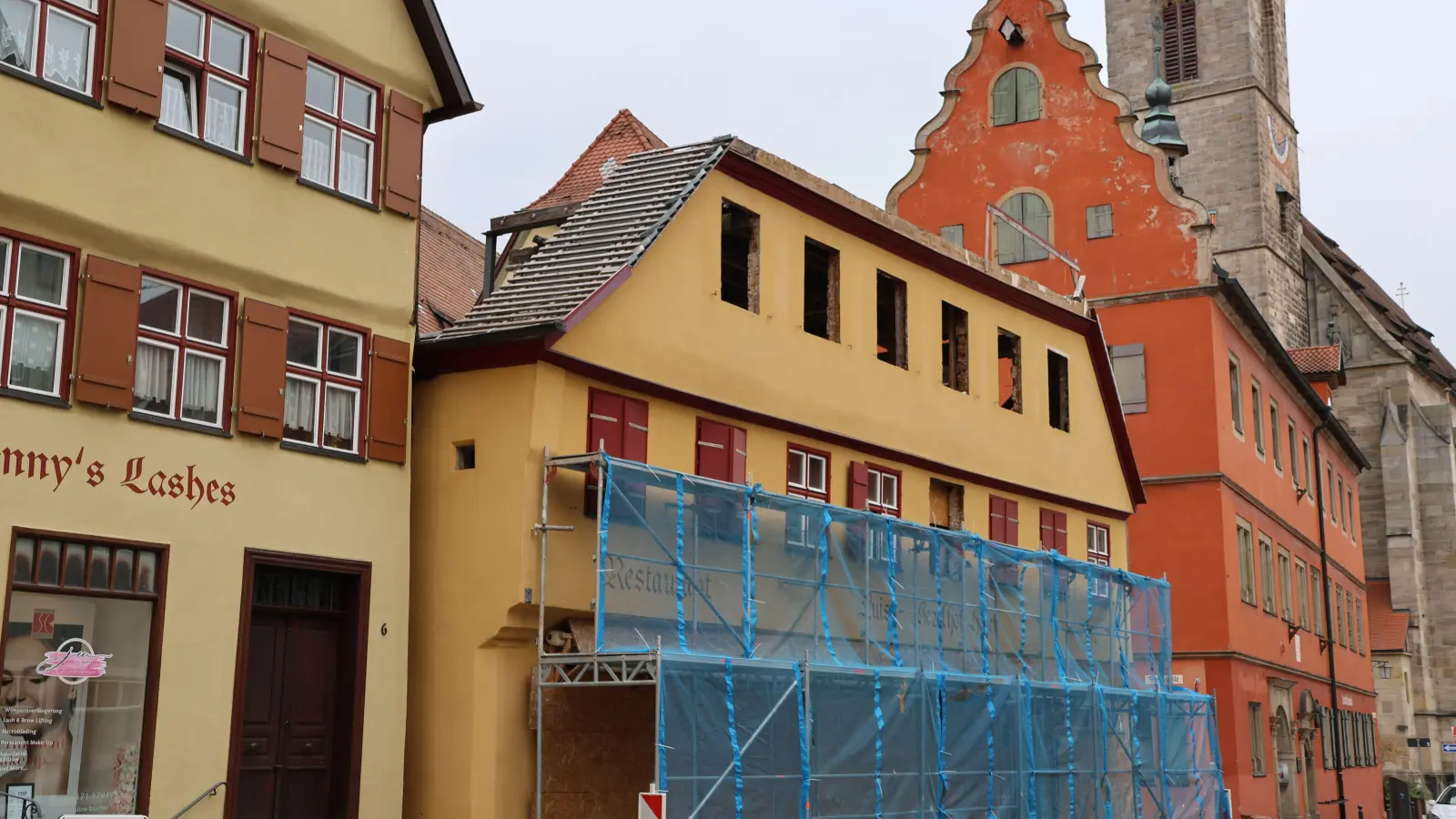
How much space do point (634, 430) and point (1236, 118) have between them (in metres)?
52.6

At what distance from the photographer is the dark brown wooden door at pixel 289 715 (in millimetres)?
15414

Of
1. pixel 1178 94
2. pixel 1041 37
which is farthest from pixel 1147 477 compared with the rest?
pixel 1178 94

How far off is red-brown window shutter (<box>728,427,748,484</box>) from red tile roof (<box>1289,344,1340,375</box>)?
107 ft

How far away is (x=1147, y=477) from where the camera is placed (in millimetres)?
34688

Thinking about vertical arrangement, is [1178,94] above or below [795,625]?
above

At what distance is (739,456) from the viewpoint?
19703 mm

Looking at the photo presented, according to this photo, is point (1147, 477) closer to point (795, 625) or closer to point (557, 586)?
point (795, 625)

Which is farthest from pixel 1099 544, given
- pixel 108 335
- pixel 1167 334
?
pixel 108 335

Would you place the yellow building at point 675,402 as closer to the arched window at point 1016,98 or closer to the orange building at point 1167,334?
the orange building at point 1167,334

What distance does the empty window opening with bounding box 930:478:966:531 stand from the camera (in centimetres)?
2383

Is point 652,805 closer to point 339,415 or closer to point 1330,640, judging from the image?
point 339,415

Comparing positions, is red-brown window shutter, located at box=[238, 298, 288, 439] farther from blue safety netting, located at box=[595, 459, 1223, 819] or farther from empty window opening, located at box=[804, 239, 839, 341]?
empty window opening, located at box=[804, 239, 839, 341]

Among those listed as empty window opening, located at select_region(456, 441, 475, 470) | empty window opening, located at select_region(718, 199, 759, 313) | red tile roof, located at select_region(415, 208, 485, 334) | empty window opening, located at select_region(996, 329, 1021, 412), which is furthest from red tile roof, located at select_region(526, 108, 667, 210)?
empty window opening, located at select_region(456, 441, 475, 470)

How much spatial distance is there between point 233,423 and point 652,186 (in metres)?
6.49
